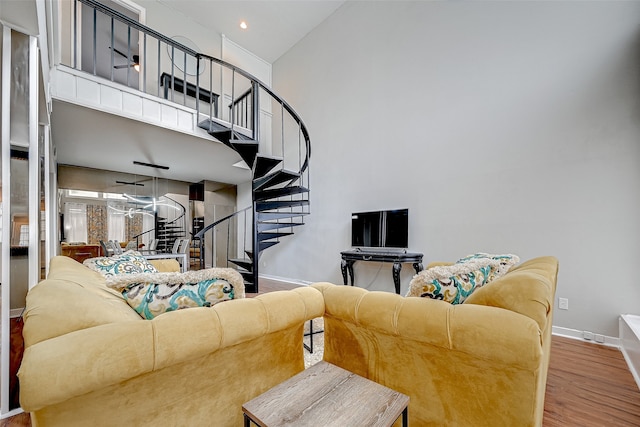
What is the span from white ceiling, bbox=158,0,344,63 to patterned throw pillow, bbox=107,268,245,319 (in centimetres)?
516

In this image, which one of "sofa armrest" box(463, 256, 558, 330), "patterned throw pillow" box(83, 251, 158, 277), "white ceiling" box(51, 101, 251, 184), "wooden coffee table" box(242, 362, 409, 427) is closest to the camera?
"wooden coffee table" box(242, 362, 409, 427)

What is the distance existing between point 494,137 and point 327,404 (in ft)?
10.5

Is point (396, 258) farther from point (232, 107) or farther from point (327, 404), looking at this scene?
point (232, 107)

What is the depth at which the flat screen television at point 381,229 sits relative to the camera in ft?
11.5

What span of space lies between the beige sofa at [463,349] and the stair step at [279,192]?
8.99ft

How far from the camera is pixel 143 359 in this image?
81 cm

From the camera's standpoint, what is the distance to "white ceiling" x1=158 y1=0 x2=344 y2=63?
15.3 ft

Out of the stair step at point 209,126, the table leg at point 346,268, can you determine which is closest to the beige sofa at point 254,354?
the table leg at point 346,268

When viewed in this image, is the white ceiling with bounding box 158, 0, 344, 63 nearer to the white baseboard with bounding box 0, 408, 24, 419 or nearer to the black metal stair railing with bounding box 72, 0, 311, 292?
the black metal stair railing with bounding box 72, 0, 311, 292

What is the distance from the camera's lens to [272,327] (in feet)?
3.70

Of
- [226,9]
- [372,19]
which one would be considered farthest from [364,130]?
[226,9]

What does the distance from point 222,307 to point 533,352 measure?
3.51 feet

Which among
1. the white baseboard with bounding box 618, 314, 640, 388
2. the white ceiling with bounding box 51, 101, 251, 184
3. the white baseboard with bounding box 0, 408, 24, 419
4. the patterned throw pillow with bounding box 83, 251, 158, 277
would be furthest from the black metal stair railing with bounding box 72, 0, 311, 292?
the white baseboard with bounding box 618, 314, 640, 388

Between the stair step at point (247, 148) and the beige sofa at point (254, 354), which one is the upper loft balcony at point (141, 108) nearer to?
the stair step at point (247, 148)
